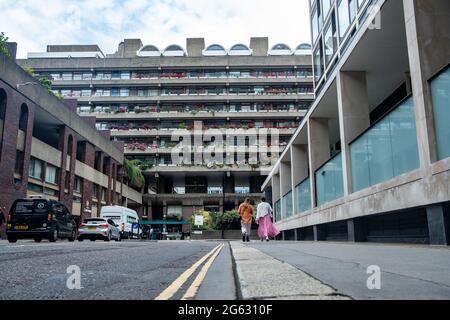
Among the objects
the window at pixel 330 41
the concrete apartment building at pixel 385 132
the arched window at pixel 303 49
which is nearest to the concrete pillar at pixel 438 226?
the concrete apartment building at pixel 385 132

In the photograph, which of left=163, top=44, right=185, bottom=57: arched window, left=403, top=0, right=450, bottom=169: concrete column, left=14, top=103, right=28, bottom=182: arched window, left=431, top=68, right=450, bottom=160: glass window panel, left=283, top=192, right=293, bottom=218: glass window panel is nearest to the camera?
left=431, top=68, right=450, bottom=160: glass window panel

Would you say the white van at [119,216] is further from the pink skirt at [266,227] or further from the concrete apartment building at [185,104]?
the pink skirt at [266,227]

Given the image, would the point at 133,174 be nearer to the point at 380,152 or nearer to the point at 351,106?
the point at 351,106

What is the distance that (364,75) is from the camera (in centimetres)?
1399

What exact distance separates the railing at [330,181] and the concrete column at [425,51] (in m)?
5.60

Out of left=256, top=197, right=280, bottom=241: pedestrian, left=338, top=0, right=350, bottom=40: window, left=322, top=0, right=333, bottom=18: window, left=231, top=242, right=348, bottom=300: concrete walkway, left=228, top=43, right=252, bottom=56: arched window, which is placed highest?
left=228, top=43, right=252, bottom=56: arched window

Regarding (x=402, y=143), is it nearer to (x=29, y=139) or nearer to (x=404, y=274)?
(x=404, y=274)

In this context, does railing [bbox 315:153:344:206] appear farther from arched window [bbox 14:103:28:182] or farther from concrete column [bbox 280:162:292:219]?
arched window [bbox 14:103:28:182]

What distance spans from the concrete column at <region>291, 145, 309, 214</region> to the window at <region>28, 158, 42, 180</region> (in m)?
18.9

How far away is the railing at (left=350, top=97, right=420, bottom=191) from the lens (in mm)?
8891

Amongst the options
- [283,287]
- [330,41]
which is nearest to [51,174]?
[330,41]

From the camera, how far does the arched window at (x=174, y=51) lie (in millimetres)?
68625

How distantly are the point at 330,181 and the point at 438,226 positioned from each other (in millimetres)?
7807

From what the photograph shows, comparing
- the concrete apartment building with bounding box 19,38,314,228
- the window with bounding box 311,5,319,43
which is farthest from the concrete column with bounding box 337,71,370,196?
the concrete apartment building with bounding box 19,38,314,228
